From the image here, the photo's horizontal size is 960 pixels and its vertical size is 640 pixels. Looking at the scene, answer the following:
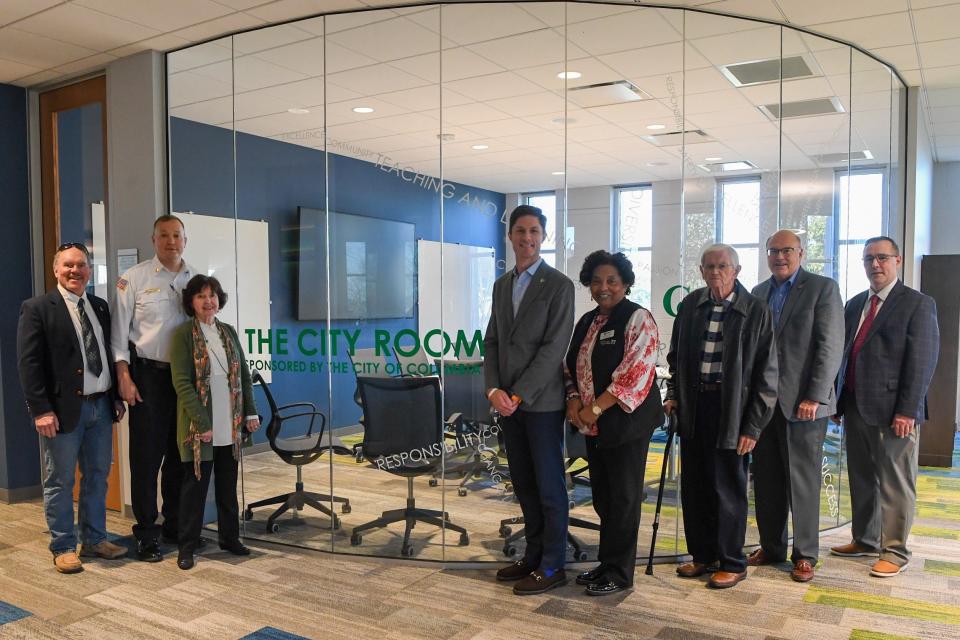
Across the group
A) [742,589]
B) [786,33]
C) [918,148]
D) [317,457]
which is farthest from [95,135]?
[918,148]

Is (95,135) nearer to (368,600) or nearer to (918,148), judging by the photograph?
(368,600)

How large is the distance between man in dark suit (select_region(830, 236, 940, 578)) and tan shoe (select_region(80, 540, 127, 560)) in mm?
3820

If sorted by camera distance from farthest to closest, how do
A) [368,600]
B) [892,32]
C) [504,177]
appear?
1. [892,32]
2. [504,177]
3. [368,600]

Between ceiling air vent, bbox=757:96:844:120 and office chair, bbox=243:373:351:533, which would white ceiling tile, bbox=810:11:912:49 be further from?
office chair, bbox=243:373:351:533

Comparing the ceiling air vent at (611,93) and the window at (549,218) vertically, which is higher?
the ceiling air vent at (611,93)

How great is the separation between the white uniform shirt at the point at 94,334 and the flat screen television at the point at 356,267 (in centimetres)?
103

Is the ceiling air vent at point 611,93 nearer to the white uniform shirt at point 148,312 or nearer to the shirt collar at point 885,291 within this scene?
the shirt collar at point 885,291

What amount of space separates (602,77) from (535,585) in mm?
2786

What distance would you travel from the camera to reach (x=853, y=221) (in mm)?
4527

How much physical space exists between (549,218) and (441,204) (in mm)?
551

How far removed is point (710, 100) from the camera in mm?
3994

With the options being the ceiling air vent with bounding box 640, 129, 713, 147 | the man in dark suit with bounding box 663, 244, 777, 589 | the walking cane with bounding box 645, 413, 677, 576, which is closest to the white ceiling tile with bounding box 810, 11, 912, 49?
the ceiling air vent with bounding box 640, 129, 713, 147

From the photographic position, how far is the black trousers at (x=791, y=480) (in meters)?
3.70

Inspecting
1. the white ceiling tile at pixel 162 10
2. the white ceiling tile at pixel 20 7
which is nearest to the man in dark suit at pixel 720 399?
the white ceiling tile at pixel 162 10
